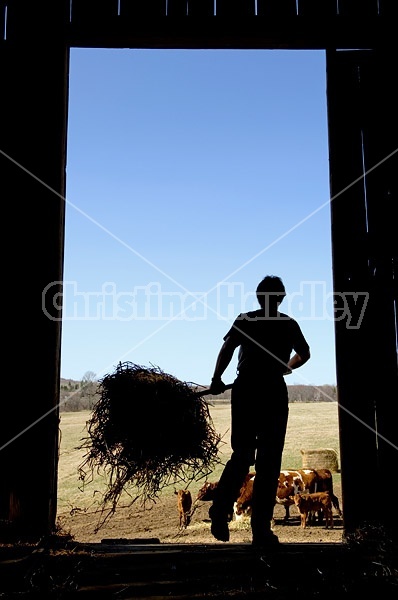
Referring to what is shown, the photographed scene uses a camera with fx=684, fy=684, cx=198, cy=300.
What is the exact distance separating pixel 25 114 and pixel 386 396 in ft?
12.4

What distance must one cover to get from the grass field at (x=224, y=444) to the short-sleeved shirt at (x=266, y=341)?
7.47m

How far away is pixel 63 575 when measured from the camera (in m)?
3.98

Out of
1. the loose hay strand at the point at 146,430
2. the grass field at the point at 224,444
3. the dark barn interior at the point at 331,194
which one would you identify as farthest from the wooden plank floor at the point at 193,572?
the grass field at the point at 224,444

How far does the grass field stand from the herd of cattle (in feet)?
Result: 4.30

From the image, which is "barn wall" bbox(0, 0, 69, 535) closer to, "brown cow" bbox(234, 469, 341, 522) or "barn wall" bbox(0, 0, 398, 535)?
"barn wall" bbox(0, 0, 398, 535)

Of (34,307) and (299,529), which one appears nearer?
(34,307)

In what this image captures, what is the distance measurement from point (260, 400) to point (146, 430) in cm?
104

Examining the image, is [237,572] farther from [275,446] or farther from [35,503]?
[35,503]

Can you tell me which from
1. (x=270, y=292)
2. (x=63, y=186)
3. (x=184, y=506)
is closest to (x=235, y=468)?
(x=270, y=292)

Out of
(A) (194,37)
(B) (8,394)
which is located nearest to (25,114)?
(A) (194,37)

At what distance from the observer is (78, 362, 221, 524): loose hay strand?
556 centimetres

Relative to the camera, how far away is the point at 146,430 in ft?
18.2

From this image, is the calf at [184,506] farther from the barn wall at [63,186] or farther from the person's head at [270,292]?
the person's head at [270,292]

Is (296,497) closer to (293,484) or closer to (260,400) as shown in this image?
(293,484)
